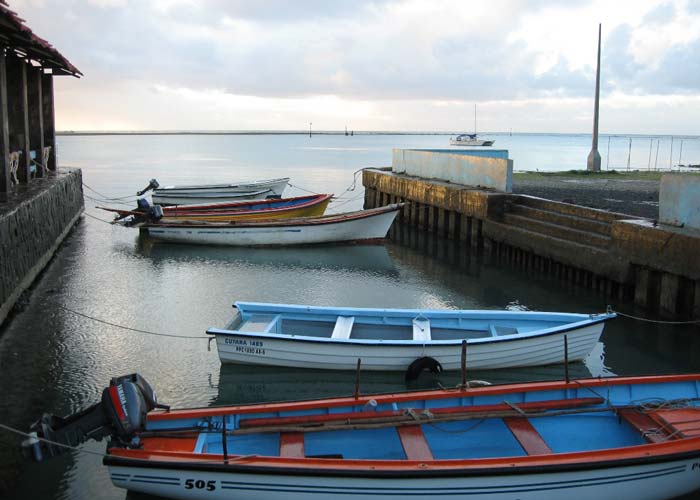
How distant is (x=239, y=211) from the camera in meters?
26.9

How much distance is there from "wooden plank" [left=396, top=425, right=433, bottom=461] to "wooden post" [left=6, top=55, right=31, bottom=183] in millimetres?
18445

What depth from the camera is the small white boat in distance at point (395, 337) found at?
11.1 meters

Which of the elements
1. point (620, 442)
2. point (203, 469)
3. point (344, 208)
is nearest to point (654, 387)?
point (620, 442)

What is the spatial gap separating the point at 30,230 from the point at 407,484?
13.3 m

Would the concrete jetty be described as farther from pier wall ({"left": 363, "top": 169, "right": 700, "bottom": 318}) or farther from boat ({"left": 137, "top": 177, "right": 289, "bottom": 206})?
boat ({"left": 137, "top": 177, "right": 289, "bottom": 206})

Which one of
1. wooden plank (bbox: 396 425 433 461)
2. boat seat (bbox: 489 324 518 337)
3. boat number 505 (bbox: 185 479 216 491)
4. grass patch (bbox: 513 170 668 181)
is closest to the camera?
boat number 505 (bbox: 185 479 216 491)

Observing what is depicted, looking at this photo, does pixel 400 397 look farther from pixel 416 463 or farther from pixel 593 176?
pixel 593 176

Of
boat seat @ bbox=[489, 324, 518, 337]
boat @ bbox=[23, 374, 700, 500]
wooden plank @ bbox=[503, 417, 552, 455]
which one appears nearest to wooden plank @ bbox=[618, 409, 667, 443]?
boat @ bbox=[23, 374, 700, 500]

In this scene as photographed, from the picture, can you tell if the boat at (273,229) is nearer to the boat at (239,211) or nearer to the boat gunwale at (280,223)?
the boat gunwale at (280,223)

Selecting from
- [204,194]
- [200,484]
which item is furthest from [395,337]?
[204,194]

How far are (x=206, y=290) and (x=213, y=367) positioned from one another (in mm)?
6355

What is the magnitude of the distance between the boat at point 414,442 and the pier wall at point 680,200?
7.02 m

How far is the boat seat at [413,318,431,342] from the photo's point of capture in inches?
450

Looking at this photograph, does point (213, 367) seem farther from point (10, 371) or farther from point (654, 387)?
point (654, 387)
